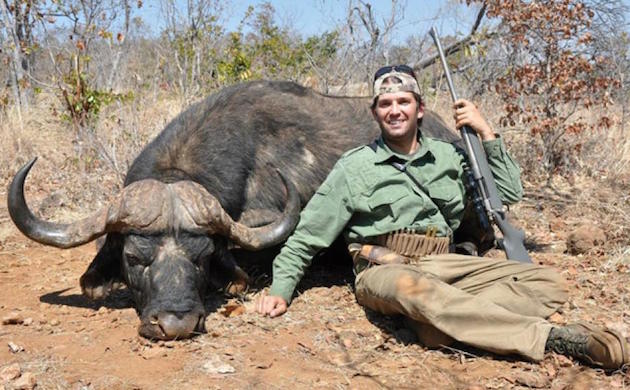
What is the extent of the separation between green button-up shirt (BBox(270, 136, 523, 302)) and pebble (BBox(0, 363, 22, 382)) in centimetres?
147

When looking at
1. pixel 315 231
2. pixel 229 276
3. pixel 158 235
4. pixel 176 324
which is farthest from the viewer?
pixel 229 276

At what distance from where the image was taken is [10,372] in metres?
2.87

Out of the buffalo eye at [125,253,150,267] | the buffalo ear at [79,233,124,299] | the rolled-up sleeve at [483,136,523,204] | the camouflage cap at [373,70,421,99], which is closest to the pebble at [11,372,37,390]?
the buffalo eye at [125,253,150,267]

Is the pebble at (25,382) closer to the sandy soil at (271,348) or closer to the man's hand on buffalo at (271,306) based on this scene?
the sandy soil at (271,348)

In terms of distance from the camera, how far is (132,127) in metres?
7.42

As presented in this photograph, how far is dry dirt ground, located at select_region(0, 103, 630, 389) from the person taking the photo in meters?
2.89

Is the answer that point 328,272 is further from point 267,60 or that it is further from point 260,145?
point 267,60

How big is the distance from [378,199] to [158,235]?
4.22ft

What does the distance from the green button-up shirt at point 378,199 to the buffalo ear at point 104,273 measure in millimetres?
987

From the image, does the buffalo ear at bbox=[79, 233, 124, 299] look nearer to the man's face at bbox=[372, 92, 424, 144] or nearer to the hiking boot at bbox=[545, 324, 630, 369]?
the man's face at bbox=[372, 92, 424, 144]

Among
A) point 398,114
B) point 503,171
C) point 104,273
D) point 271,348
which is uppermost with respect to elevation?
point 398,114

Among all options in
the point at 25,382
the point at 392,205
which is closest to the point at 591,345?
the point at 392,205

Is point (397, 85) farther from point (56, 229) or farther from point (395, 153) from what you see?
point (56, 229)

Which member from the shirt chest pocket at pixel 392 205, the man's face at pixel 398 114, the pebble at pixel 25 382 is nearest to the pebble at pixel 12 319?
the pebble at pixel 25 382
